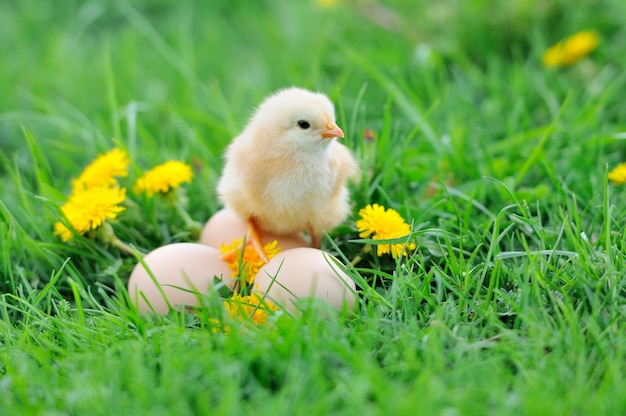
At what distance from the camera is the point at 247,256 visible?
2256 millimetres

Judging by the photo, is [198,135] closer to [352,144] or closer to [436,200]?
[352,144]

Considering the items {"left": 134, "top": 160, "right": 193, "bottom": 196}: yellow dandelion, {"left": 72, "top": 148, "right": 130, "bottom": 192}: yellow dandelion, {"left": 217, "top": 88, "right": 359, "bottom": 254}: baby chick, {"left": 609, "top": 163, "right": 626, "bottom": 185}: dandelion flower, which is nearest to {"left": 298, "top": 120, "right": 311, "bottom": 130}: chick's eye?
{"left": 217, "top": 88, "right": 359, "bottom": 254}: baby chick

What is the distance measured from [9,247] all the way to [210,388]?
1027mm

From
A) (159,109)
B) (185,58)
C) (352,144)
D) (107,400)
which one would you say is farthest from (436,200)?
(185,58)

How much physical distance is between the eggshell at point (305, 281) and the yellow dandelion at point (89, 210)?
627mm

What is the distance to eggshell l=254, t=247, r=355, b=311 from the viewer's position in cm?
203

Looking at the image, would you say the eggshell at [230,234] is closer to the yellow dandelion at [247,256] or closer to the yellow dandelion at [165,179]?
the yellow dandelion at [247,256]

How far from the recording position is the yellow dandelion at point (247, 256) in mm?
2232

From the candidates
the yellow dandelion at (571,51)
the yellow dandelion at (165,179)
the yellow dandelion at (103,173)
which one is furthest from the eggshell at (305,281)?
the yellow dandelion at (571,51)

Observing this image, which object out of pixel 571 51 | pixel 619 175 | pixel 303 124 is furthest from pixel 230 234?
pixel 571 51

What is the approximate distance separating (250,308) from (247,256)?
0.22 meters

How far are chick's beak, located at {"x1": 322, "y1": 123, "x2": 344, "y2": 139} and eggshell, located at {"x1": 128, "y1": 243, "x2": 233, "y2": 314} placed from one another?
528 millimetres

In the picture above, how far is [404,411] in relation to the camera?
155cm

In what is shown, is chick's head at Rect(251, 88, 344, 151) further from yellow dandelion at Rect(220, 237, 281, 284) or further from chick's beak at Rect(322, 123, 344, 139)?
yellow dandelion at Rect(220, 237, 281, 284)
